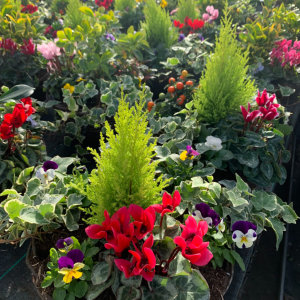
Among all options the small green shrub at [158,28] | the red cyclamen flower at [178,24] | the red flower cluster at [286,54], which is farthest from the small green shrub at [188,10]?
the red flower cluster at [286,54]

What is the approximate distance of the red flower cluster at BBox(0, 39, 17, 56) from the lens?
213 centimetres

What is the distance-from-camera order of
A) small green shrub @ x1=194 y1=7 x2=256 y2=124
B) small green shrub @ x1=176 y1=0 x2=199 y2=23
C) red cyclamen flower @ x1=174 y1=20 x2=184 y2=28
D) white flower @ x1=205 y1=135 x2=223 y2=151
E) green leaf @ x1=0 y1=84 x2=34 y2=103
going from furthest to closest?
small green shrub @ x1=176 y1=0 x2=199 y2=23 → red cyclamen flower @ x1=174 y1=20 x2=184 y2=28 → small green shrub @ x1=194 y1=7 x2=256 y2=124 → white flower @ x1=205 y1=135 x2=223 y2=151 → green leaf @ x1=0 y1=84 x2=34 y2=103

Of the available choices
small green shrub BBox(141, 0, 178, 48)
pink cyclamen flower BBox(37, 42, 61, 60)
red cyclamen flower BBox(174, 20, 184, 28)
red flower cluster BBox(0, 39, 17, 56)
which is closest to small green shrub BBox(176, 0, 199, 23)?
red cyclamen flower BBox(174, 20, 184, 28)

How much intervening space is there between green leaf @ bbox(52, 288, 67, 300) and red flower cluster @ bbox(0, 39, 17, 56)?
7.02 ft

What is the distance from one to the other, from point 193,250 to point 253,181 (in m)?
0.97

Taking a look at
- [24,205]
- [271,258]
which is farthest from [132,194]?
[271,258]

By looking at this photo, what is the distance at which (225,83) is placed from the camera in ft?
5.29

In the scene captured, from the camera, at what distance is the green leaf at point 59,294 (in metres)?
0.87

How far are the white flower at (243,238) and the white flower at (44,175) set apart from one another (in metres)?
0.87

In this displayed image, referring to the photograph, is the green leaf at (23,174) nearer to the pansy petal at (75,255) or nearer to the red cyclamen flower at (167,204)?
the pansy petal at (75,255)

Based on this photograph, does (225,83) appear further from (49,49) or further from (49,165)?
(49,49)

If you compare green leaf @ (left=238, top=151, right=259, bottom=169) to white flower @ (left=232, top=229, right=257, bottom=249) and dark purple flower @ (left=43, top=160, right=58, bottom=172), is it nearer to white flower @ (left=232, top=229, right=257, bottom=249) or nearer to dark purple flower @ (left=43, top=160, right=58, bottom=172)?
white flower @ (left=232, top=229, right=257, bottom=249)

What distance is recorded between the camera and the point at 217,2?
3.63 m

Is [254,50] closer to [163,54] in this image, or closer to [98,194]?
[163,54]
